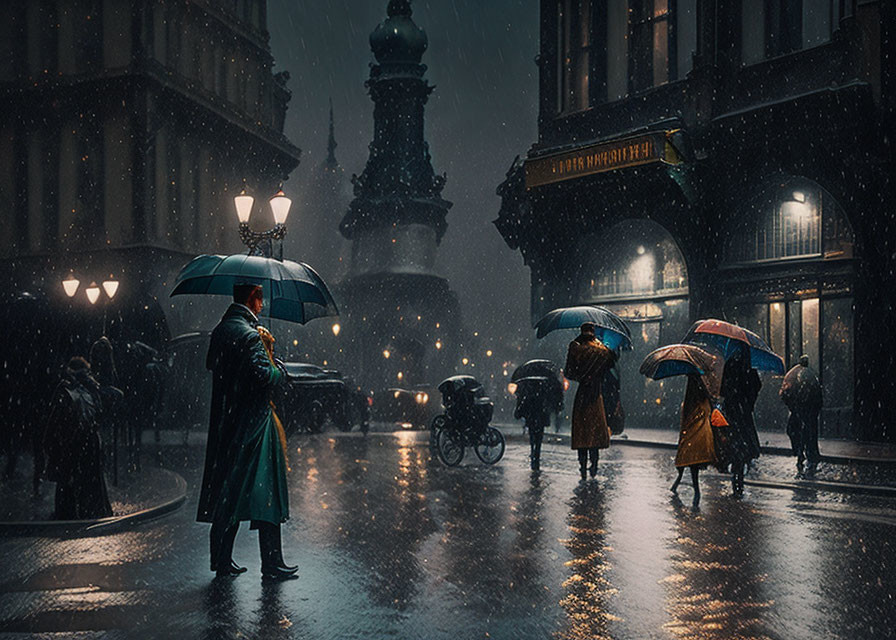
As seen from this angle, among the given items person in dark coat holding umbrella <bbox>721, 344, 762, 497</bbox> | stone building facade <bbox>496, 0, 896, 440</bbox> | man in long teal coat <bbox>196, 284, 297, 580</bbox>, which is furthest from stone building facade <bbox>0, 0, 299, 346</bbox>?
man in long teal coat <bbox>196, 284, 297, 580</bbox>

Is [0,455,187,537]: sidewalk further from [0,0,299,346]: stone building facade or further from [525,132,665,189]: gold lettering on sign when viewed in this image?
[0,0,299,346]: stone building facade

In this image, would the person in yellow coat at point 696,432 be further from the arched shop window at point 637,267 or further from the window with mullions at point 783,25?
the arched shop window at point 637,267

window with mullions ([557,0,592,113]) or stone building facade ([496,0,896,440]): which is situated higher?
window with mullions ([557,0,592,113])

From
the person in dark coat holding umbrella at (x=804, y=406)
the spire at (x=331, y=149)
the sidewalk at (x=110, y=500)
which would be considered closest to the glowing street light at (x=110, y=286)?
the sidewalk at (x=110, y=500)

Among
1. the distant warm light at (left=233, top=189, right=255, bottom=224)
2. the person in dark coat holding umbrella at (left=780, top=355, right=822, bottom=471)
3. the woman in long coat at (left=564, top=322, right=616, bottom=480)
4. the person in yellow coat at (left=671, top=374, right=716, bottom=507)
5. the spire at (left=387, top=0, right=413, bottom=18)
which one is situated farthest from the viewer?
the spire at (left=387, top=0, right=413, bottom=18)

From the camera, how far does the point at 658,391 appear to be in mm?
24141

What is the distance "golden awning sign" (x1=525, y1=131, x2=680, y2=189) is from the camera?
2167 centimetres

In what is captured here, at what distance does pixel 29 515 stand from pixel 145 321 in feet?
77.0

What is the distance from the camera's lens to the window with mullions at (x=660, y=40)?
23.2m

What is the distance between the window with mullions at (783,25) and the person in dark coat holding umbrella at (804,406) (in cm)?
959

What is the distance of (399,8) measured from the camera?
52.2m

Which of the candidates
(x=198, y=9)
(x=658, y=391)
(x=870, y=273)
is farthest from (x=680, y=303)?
(x=198, y=9)

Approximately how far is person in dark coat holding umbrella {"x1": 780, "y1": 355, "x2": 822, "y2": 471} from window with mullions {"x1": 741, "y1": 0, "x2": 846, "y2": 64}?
9589 millimetres

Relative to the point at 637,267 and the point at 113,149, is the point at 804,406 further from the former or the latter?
the point at 113,149
